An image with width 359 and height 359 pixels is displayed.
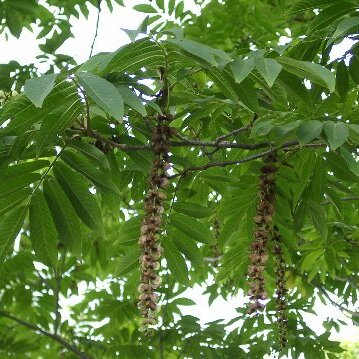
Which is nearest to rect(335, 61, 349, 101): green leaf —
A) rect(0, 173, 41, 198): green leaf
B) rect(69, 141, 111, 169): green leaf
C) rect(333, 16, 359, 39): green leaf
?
rect(333, 16, 359, 39): green leaf

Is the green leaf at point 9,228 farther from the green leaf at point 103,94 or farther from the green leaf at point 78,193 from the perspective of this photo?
the green leaf at point 103,94

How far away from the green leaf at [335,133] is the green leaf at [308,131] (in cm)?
2

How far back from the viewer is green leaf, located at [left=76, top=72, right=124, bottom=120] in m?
1.50

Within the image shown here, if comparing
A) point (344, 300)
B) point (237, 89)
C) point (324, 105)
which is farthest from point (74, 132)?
point (344, 300)

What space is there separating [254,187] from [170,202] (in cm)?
35

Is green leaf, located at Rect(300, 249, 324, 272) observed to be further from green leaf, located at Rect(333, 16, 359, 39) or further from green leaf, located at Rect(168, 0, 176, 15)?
green leaf, located at Rect(168, 0, 176, 15)

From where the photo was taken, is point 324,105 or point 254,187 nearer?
point 324,105

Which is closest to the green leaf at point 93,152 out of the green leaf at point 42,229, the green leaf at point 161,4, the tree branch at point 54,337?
the green leaf at point 42,229

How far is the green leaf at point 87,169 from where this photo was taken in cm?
212

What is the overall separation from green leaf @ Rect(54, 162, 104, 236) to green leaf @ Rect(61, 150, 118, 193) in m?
0.04

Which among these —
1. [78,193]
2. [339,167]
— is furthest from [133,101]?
[339,167]

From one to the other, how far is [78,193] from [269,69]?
2.67 ft

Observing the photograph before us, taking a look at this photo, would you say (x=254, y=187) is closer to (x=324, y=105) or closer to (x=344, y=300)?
(x=324, y=105)

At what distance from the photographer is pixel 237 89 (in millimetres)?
1917
